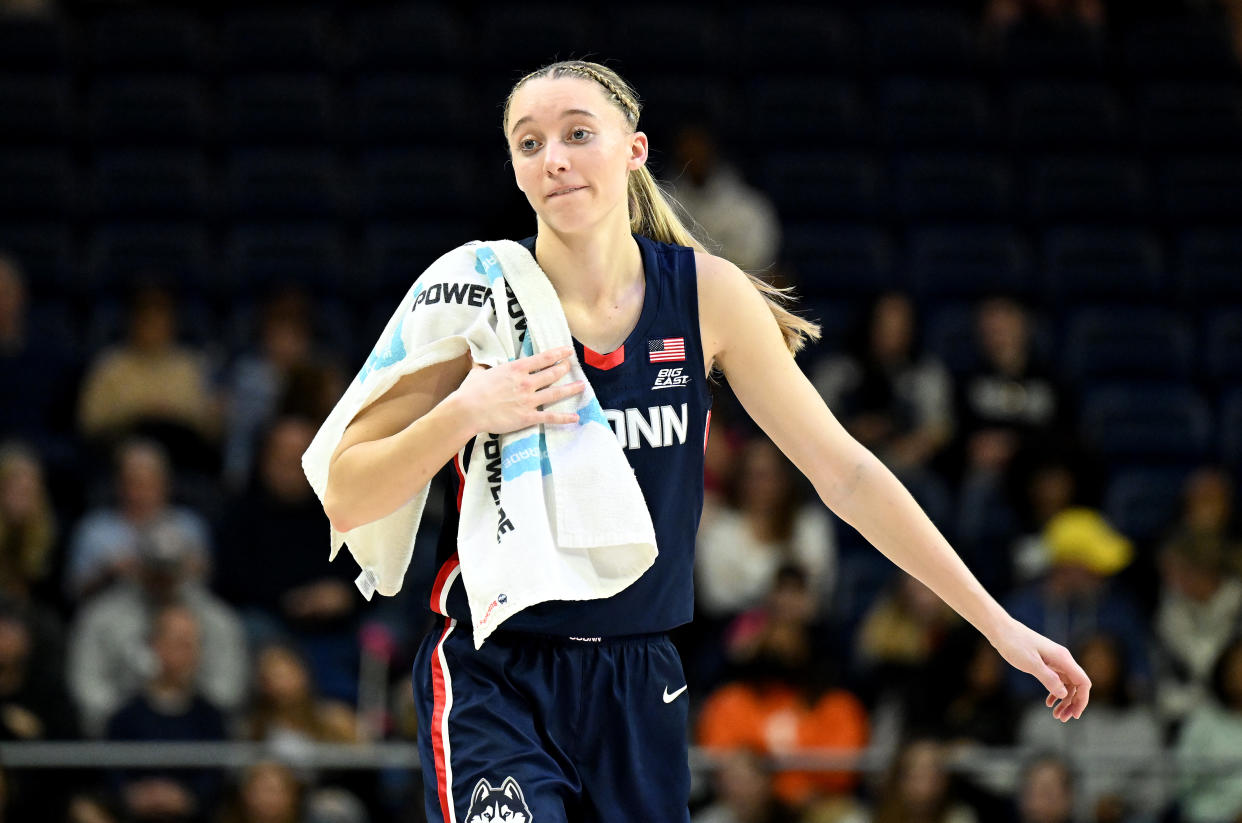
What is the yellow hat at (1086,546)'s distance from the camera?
7.71 m

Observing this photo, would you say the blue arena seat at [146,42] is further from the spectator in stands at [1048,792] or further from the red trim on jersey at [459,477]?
the red trim on jersey at [459,477]

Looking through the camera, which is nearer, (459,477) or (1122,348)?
(459,477)

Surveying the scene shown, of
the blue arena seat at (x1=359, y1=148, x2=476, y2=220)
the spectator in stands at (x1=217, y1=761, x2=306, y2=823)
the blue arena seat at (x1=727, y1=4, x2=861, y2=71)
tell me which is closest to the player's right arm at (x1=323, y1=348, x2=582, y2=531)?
the spectator in stands at (x1=217, y1=761, x2=306, y2=823)

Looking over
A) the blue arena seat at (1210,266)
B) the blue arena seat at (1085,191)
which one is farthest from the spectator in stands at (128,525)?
the blue arena seat at (1210,266)

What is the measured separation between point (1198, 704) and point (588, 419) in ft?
16.6

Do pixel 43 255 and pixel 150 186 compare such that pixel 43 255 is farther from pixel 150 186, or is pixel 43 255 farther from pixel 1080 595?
pixel 1080 595

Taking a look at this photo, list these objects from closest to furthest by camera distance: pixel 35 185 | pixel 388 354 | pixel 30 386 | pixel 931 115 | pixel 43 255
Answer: pixel 388 354
pixel 30 386
pixel 43 255
pixel 35 185
pixel 931 115

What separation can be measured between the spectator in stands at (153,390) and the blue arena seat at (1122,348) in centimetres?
477

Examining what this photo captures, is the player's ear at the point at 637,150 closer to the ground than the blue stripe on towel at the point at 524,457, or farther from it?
farther from it

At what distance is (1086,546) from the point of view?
25.3 ft

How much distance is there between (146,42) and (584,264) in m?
7.99

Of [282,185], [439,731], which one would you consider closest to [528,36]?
[282,185]

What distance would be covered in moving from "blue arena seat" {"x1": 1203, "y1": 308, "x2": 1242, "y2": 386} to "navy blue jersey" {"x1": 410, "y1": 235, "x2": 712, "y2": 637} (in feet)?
23.3

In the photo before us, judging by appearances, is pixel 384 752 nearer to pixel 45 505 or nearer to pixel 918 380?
pixel 45 505
